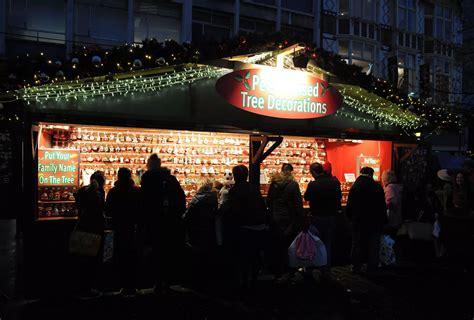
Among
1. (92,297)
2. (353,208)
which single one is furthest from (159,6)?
(92,297)

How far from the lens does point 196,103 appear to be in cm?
949

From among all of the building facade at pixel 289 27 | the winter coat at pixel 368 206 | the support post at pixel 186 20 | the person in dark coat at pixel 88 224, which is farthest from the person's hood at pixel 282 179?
the support post at pixel 186 20

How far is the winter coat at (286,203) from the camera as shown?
307 inches

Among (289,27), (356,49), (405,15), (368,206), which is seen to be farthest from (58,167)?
(405,15)

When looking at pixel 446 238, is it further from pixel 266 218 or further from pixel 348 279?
pixel 266 218

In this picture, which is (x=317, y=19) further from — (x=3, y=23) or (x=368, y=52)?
(x=3, y=23)

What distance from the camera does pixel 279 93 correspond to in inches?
359

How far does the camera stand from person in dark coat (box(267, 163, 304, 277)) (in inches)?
307

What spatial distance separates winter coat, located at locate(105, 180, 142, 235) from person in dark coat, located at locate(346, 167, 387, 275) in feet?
12.1

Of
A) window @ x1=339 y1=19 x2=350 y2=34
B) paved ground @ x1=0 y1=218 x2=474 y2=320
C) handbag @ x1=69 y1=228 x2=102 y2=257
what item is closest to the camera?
paved ground @ x1=0 y1=218 x2=474 y2=320

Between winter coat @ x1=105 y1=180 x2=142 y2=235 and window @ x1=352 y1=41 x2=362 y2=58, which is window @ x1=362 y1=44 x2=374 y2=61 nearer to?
window @ x1=352 y1=41 x2=362 y2=58

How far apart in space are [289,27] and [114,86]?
11.0 metres

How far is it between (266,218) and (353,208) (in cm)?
200

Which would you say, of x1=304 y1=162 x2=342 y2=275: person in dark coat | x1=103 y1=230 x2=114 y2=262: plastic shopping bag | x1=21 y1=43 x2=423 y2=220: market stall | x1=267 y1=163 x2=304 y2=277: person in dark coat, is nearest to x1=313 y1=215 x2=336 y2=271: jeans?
x1=304 y1=162 x2=342 y2=275: person in dark coat
